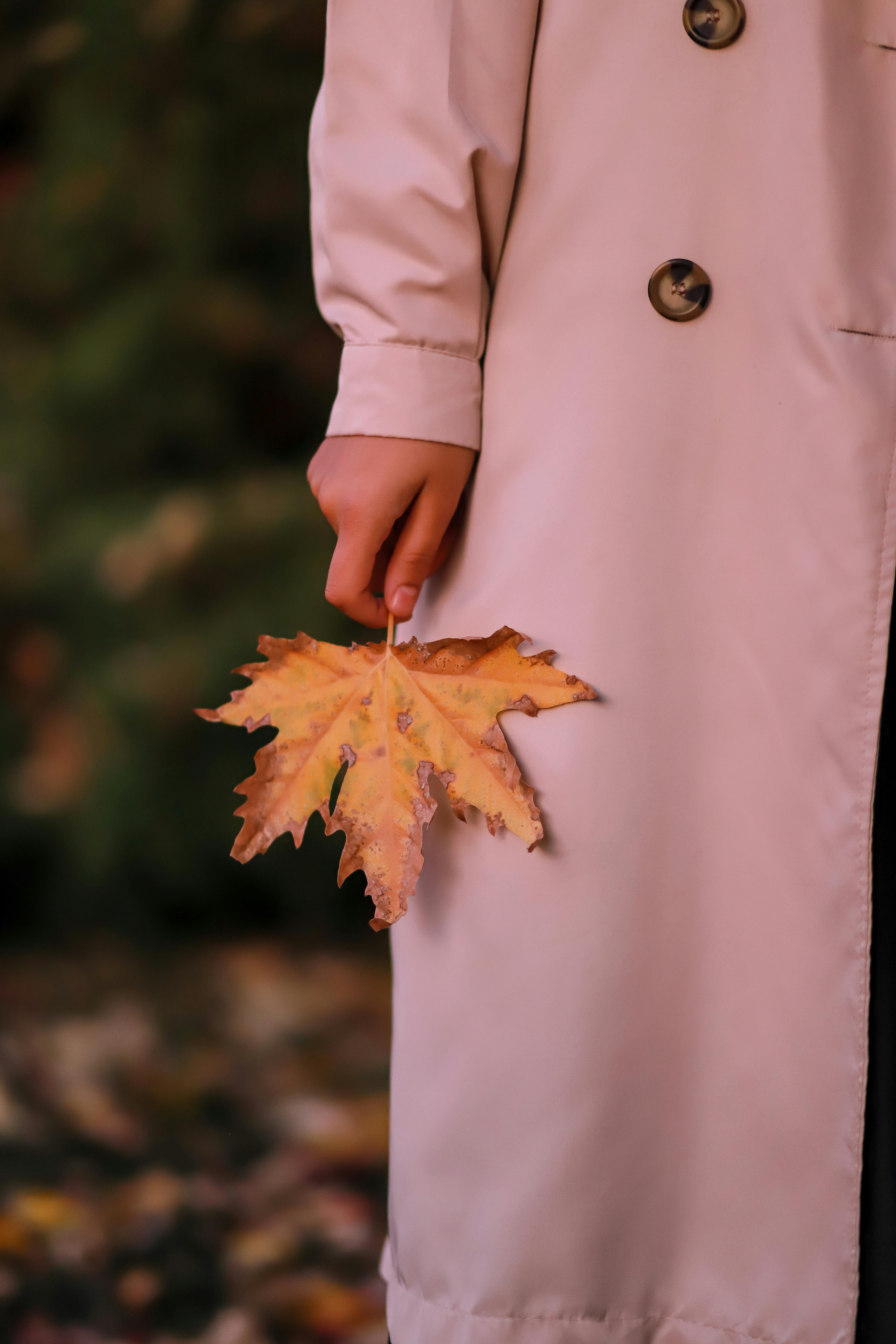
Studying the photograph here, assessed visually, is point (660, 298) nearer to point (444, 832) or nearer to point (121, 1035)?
point (444, 832)

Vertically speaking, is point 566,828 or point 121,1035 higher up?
point 566,828

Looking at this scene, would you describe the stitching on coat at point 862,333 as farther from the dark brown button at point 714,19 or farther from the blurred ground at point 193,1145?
the blurred ground at point 193,1145

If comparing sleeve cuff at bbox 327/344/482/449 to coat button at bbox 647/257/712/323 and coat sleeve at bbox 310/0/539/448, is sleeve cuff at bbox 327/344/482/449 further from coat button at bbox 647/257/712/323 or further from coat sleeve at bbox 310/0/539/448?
coat button at bbox 647/257/712/323

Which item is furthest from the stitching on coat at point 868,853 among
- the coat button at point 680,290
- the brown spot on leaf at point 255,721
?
the brown spot on leaf at point 255,721

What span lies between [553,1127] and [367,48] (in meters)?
0.63

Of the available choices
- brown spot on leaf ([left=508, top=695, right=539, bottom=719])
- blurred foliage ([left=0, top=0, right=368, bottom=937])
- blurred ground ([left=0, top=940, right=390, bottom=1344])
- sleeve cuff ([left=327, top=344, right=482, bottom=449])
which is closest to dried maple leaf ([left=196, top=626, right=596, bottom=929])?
brown spot on leaf ([left=508, top=695, right=539, bottom=719])

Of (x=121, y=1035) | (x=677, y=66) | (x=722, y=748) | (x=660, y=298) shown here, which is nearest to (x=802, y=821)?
(x=722, y=748)

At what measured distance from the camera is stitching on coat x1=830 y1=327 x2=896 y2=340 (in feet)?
1.96

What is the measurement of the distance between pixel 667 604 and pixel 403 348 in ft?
0.70

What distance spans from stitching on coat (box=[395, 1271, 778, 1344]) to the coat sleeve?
509 millimetres

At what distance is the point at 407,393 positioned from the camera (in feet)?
2.10

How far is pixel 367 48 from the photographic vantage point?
0.63 meters

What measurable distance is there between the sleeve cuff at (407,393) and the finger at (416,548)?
4 cm

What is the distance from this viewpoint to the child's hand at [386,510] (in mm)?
641
